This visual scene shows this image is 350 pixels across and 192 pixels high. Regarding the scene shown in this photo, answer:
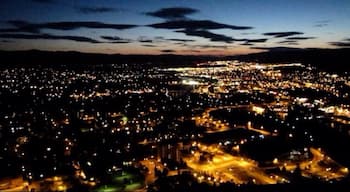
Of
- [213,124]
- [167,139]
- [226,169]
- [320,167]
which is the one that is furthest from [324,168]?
[213,124]

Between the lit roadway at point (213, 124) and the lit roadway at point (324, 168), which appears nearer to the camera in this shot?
the lit roadway at point (324, 168)

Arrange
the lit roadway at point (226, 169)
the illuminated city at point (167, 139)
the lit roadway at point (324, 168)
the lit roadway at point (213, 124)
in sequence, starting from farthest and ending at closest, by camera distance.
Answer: the lit roadway at point (213, 124) < the lit roadway at point (324, 168) < the illuminated city at point (167, 139) < the lit roadway at point (226, 169)

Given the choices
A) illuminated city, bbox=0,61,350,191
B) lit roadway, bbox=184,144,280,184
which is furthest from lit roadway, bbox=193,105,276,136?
lit roadway, bbox=184,144,280,184

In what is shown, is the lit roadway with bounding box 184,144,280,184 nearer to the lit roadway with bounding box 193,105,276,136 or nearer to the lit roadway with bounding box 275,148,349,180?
the lit roadway with bounding box 275,148,349,180

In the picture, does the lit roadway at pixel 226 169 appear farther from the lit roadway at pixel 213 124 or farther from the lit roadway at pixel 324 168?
the lit roadway at pixel 213 124

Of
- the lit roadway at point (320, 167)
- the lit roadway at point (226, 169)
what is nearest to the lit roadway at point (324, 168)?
the lit roadway at point (320, 167)

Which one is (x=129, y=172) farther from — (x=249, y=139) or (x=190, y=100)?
(x=190, y=100)

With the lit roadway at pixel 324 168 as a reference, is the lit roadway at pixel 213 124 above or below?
above

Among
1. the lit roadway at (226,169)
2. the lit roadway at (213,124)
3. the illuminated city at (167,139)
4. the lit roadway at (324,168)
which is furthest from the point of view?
the lit roadway at (213,124)

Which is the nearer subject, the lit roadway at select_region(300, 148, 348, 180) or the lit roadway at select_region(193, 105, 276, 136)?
the lit roadway at select_region(300, 148, 348, 180)
